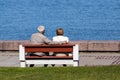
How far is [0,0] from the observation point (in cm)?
7988

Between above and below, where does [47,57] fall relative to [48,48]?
below

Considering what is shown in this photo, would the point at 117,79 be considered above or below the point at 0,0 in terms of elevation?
below

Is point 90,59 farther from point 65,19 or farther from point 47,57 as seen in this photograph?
point 65,19

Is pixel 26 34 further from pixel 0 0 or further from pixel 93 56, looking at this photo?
pixel 0 0

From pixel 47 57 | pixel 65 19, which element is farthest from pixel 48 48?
pixel 65 19

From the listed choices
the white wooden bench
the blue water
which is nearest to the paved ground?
the white wooden bench

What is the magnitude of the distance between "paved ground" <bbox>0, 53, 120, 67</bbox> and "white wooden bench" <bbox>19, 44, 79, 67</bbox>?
5.39ft

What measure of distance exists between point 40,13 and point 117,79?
5106 cm

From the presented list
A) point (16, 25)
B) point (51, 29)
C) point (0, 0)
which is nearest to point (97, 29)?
point (51, 29)

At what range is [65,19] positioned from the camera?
177 ft

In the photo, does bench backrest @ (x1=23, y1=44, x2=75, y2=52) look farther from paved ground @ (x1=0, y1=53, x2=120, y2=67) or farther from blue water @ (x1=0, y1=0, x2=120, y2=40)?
blue water @ (x1=0, y1=0, x2=120, y2=40)

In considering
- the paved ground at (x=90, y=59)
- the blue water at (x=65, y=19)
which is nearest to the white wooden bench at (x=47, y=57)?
the paved ground at (x=90, y=59)

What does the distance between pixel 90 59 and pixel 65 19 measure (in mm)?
36293

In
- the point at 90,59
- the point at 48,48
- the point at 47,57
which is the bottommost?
the point at 90,59
